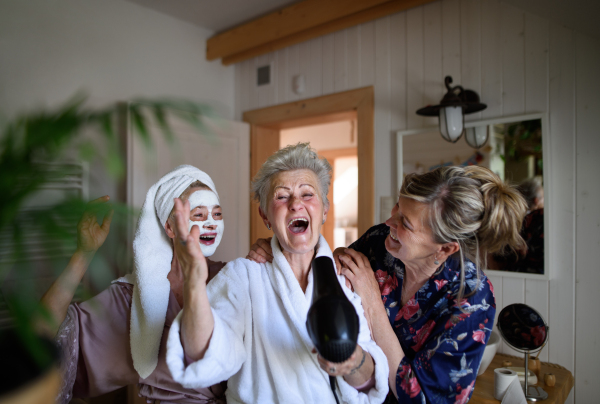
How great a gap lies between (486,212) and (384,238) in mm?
374

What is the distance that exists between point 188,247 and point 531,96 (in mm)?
1788

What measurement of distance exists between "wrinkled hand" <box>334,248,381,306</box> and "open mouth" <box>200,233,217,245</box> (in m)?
0.42

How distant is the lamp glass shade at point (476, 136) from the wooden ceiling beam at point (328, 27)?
75 cm

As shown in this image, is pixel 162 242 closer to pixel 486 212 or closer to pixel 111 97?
pixel 486 212

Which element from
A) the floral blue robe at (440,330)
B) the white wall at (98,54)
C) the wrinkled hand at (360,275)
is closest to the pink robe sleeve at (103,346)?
the wrinkled hand at (360,275)

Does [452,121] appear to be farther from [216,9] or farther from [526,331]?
[216,9]

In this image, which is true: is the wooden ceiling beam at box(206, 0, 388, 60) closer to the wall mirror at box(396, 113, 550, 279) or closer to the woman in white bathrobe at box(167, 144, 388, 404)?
the wall mirror at box(396, 113, 550, 279)

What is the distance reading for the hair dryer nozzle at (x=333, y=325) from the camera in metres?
0.77

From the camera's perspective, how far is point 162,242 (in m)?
1.34

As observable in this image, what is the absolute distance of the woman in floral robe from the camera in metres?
1.05

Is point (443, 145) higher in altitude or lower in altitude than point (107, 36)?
lower

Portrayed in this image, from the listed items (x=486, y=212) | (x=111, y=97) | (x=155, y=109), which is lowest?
(x=486, y=212)

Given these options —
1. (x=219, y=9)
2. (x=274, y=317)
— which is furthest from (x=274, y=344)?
(x=219, y=9)

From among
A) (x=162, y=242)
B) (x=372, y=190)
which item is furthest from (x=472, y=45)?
(x=162, y=242)
